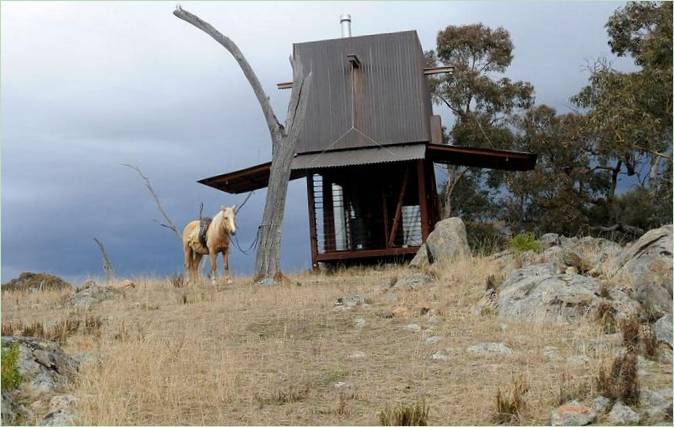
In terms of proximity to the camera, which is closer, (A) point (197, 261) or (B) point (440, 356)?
(B) point (440, 356)

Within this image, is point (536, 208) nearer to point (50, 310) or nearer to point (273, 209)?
point (273, 209)

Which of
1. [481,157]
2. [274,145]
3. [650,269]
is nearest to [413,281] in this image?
→ [650,269]

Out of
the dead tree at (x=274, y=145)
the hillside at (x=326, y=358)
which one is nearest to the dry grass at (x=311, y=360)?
the hillside at (x=326, y=358)

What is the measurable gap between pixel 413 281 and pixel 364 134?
38.9ft

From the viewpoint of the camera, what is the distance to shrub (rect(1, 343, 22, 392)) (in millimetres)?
9344

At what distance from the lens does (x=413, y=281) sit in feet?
58.9

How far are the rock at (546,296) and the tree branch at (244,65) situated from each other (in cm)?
1136

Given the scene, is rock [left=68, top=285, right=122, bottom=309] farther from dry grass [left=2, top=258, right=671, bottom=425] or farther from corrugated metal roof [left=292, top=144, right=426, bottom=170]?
corrugated metal roof [left=292, top=144, right=426, bottom=170]

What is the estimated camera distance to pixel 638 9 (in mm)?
34781

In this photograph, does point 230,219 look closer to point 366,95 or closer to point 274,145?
point 274,145

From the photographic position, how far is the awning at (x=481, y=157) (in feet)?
90.4

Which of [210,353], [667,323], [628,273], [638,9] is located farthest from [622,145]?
[210,353]

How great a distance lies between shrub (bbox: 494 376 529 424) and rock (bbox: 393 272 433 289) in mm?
8643

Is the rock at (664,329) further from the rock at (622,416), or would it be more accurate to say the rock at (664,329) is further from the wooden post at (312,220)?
the wooden post at (312,220)
